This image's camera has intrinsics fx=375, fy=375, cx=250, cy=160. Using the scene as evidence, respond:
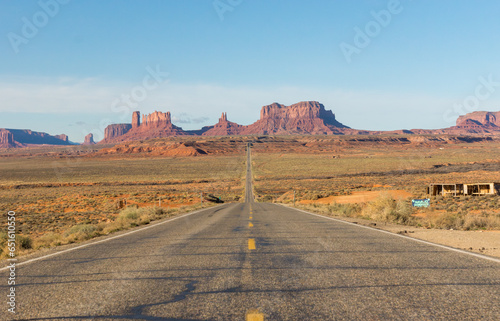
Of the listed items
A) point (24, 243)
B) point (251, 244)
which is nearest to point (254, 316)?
point (251, 244)

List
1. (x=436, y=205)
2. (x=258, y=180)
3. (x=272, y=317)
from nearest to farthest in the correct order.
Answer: (x=272, y=317) → (x=436, y=205) → (x=258, y=180)

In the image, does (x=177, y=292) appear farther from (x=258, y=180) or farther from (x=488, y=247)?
(x=258, y=180)

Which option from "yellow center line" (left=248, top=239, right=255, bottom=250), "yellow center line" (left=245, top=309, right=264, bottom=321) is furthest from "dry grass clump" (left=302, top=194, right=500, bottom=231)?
"yellow center line" (left=245, top=309, right=264, bottom=321)

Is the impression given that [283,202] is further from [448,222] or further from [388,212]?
[448,222]

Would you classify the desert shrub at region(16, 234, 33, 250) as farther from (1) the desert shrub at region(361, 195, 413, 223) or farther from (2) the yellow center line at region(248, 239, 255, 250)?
(1) the desert shrub at region(361, 195, 413, 223)

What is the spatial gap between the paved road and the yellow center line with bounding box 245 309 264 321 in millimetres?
31

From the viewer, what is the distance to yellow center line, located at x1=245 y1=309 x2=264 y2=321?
147 inches

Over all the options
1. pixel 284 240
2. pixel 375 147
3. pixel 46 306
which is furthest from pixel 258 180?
pixel 375 147

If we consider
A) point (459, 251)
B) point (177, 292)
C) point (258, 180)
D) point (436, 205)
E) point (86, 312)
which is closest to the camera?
point (86, 312)

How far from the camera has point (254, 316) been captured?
382 centimetres

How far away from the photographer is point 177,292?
4754 mm

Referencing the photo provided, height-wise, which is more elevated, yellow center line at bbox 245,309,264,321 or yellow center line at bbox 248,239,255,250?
yellow center line at bbox 245,309,264,321

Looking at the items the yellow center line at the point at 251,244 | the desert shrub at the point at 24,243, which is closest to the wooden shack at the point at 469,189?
the yellow center line at the point at 251,244

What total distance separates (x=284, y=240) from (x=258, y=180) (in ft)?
221
